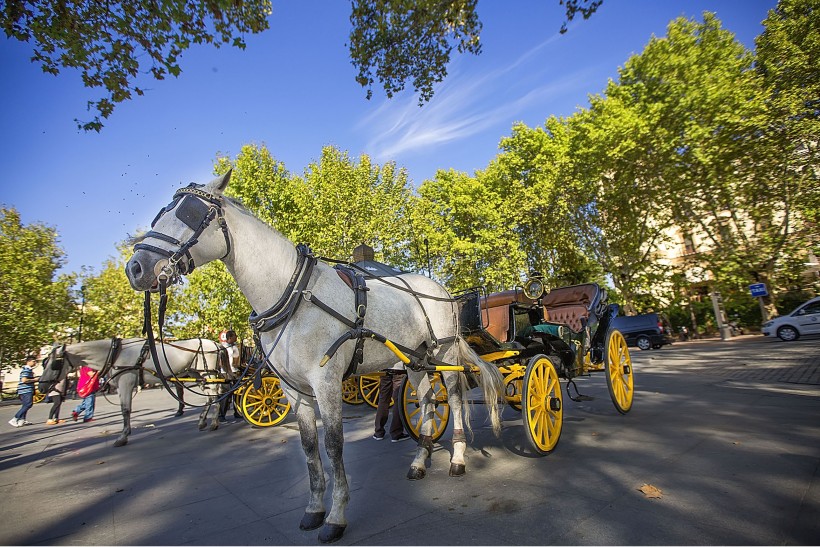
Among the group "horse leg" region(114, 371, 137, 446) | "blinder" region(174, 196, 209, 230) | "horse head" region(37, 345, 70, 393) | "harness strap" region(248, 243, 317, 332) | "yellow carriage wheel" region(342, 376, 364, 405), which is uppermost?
"blinder" region(174, 196, 209, 230)

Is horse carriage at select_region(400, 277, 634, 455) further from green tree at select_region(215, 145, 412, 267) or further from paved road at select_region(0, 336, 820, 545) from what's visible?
green tree at select_region(215, 145, 412, 267)

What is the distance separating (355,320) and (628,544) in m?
2.48

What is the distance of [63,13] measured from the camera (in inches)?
203

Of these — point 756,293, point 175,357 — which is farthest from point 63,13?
point 756,293

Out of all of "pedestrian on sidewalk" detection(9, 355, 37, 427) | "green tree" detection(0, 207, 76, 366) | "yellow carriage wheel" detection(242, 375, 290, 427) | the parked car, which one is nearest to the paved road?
"yellow carriage wheel" detection(242, 375, 290, 427)

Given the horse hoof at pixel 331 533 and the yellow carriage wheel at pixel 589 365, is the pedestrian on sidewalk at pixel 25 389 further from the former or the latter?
the yellow carriage wheel at pixel 589 365

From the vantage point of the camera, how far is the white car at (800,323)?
58.1ft

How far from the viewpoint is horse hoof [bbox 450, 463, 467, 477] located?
4.37m

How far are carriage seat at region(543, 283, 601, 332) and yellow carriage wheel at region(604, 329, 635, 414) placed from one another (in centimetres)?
59

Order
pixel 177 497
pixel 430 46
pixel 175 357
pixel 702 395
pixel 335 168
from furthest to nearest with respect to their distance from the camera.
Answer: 1. pixel 335 168
2. pixel 175 357
3. pixel 702 395
4. pixel 430 46
5. pixel 177 497

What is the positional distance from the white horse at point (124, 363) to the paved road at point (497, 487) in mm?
1234

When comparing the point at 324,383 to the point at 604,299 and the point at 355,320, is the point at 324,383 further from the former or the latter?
the point at 604,299

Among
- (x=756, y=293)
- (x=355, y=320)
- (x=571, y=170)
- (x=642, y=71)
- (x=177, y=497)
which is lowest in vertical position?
(x=177, y=497)

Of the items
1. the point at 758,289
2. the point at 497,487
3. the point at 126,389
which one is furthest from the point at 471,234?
the point at 497,487
